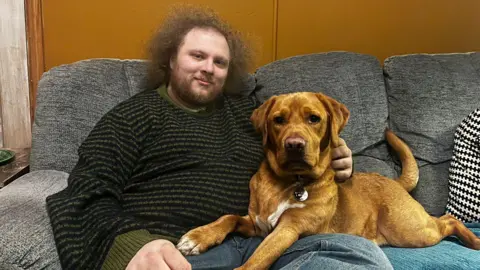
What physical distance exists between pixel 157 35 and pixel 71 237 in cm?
94

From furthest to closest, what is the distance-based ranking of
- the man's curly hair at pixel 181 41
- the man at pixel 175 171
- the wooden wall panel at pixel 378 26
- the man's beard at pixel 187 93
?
the wooden wall panel at pixel 378 26 → the man's curly hair at pixel 181 41 → the man's beard at pixel 187 93 → the man at pixel 175 171

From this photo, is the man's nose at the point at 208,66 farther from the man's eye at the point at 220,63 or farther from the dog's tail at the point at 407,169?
the dog's tail at the point at 407,169

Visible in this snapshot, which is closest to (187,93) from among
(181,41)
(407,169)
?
(181,41)

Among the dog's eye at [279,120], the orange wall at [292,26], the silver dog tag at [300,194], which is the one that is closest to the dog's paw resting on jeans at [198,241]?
the silver dog tag at [300,194]

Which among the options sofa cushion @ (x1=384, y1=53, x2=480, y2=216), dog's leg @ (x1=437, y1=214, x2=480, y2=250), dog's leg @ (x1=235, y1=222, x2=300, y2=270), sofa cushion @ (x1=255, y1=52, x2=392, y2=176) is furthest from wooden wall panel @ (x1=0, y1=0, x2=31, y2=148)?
dog's leg @ (x1=437, y1=214, x2=480, y2=250)

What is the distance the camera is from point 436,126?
1936 mm

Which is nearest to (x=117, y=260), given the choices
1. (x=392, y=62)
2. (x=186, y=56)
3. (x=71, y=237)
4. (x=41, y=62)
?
(x=71, y=237)

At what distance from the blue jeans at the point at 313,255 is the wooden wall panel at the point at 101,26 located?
1.14 metres

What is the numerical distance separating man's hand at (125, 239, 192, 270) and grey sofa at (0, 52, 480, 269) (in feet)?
2.08

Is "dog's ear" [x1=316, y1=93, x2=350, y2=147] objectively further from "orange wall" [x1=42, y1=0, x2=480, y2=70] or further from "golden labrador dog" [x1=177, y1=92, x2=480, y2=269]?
"orange wall" [x1=42, y1=0, x2=480, y2=70]

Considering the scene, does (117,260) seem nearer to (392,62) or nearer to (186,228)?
(186,228)

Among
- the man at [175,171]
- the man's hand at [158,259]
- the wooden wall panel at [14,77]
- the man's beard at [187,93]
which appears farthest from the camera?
the wooden wall panel at [14,77]

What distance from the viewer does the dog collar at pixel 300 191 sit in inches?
50.9

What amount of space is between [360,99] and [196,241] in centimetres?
113
